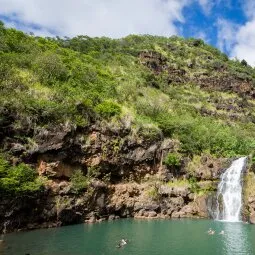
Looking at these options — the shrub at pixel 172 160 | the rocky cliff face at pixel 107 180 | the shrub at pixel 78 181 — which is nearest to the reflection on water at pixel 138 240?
the rocky cliff face at pixel 107 180

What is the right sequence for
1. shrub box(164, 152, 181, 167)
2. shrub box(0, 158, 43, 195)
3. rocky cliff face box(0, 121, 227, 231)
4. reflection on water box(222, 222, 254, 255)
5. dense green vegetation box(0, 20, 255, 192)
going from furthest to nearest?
shrub box(164, 152, 181, 167)
dense green vegetation box(0, 20, 255, 192)
rocky cliff face box(0, 121, 227, 231)
shrub box(0, 158, 43, 195)
reflection on water box(222, 222, 254, 255)

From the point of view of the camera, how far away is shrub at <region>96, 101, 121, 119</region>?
2169 inches

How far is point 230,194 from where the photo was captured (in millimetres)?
54750

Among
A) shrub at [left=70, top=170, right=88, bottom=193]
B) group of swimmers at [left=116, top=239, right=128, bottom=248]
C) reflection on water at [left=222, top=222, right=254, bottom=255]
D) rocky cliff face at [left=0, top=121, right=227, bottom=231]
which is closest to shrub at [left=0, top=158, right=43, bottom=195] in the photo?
rocky cliff face at [left=0, top=121, right=227, bottom=231]

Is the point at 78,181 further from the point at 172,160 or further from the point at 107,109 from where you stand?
the point at 172,160

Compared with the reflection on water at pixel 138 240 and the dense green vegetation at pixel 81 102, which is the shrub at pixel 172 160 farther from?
the reflection on water at pixel 138 240

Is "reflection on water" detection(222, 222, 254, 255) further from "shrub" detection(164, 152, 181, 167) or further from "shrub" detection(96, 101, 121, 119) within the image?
"shrub" detection(96, 101, 121, 119)

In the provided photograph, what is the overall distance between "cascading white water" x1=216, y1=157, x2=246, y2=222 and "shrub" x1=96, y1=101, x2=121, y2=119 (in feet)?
64.8

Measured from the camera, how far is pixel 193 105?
353ft

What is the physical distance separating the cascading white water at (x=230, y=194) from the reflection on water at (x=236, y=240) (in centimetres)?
596

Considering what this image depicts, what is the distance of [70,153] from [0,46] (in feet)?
82.6

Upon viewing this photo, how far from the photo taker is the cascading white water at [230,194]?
2073 inches

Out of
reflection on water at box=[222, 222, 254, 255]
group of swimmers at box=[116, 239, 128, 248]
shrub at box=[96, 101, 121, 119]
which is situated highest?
shrub at box=[96, 101, 121, 119]

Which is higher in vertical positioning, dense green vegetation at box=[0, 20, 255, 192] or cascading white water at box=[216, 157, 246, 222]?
dense green vegetation at box=[0, 20, 255, 192]
